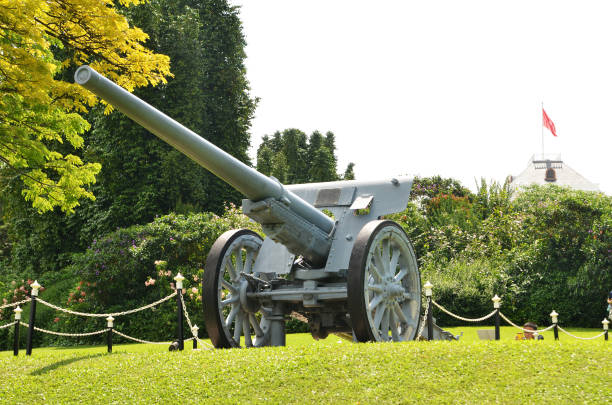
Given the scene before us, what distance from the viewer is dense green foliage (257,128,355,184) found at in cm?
3838

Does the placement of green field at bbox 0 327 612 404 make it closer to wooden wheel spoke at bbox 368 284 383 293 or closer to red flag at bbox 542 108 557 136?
wooden wheel spoke at bbox 368 284 383 293

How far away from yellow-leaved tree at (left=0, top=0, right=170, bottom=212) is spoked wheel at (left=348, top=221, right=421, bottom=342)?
17.8ft

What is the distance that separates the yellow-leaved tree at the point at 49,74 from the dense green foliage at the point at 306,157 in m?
26.7

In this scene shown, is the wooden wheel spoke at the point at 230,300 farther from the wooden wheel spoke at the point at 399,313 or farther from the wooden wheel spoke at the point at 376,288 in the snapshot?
the wooden wheel spoke at the point at 399,313

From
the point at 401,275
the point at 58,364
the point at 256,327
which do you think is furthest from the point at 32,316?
the point at 401,275

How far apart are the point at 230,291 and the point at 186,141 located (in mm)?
2637

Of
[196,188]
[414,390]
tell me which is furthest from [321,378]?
[196,188]

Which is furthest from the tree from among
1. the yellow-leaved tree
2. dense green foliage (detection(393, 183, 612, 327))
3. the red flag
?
the yellow-leaved tree

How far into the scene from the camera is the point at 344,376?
6219 mm

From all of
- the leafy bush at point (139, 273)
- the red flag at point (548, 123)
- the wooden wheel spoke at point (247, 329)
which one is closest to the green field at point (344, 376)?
the wooden wheel spoke at point (247, 329)

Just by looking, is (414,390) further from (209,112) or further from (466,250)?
(209,112)

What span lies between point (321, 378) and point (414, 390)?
94 cm

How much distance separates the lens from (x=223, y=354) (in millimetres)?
7301

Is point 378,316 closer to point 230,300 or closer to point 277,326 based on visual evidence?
point 277,326
